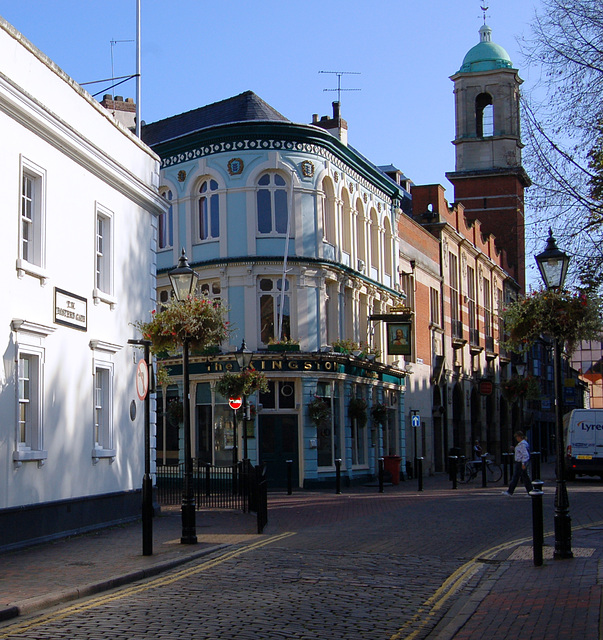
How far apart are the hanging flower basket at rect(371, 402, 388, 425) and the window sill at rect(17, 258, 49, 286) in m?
20.1

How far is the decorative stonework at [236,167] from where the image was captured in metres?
30.7

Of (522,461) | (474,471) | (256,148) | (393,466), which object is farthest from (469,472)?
(256,148)

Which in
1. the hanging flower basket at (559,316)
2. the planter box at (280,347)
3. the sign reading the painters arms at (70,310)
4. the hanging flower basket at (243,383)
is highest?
the planter box at (280,347)

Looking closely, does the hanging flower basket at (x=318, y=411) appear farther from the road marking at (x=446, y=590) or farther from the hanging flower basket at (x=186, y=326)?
the road marking at (x=446, y=590)

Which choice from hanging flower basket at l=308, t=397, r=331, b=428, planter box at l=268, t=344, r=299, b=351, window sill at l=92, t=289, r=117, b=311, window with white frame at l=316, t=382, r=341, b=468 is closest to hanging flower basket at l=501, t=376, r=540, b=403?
window with white frame at l=316, t=382, r=341, b=468

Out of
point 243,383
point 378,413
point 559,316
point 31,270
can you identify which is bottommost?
point 378,413

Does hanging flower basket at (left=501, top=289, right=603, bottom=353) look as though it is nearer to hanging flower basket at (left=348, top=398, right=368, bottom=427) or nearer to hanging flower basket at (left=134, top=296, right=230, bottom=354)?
hanging flower basket at (left=134, top=296, right=230, bottom=354)

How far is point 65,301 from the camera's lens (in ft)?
53.8

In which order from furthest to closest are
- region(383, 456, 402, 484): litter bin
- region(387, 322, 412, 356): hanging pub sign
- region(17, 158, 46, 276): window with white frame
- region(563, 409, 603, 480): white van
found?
region(387, 322, 412, 356): hanging pub sign → region(383, 456, 402, 484): litter bin → region(563, 409, 603, 480): white van → region(17, 158, 46, 276): window with white frame

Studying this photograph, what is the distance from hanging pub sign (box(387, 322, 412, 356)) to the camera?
115ft

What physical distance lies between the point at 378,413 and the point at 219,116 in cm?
1192

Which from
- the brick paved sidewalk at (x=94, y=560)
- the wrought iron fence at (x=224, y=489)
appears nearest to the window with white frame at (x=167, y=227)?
the wrought iron fence at (x=224, y=489)

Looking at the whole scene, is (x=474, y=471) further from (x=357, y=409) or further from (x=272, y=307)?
(x=272, y=307)

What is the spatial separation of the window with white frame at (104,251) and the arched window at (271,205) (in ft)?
40.2
